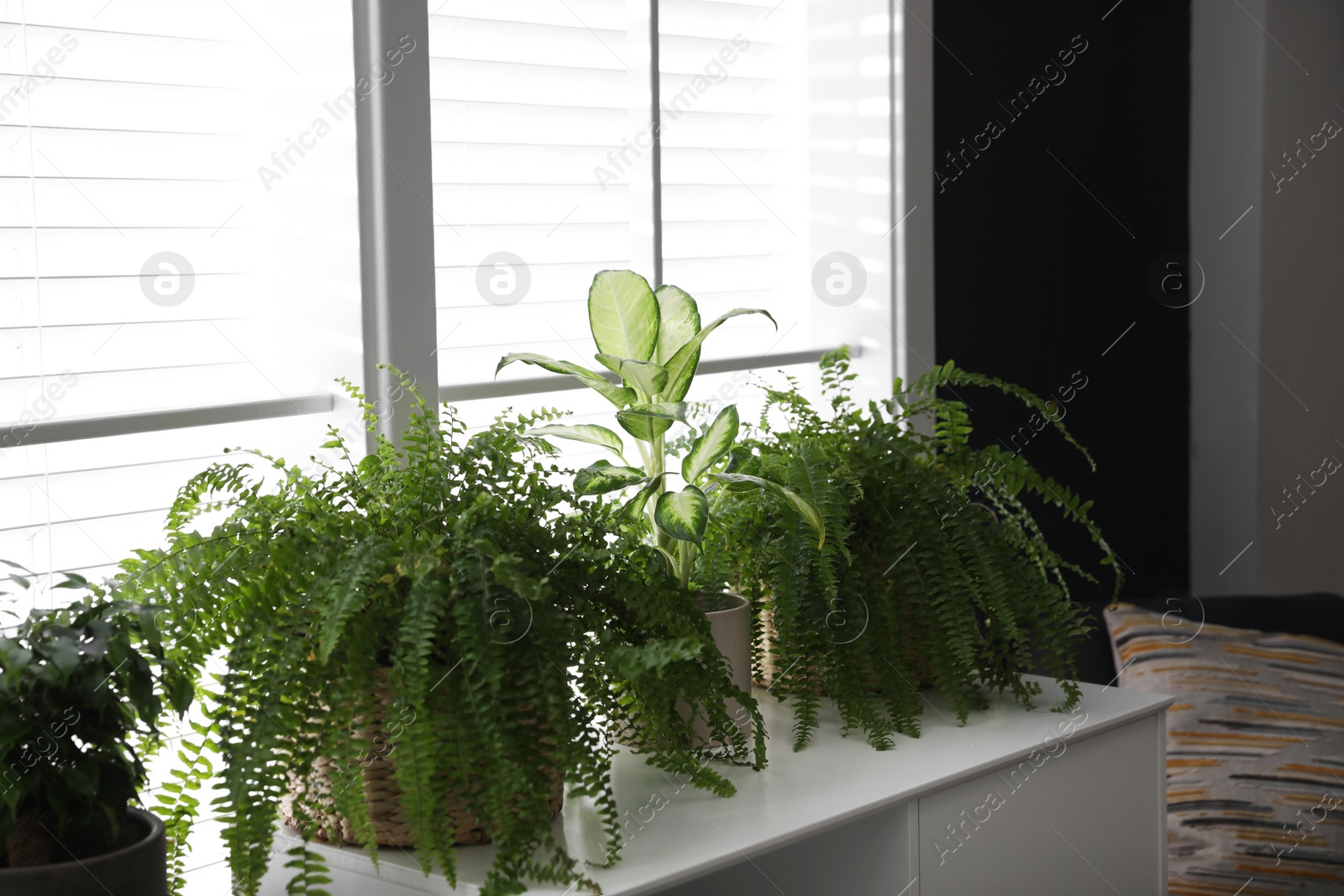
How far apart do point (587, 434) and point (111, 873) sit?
2.46 ft

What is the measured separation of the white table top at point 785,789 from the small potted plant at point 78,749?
0.24m

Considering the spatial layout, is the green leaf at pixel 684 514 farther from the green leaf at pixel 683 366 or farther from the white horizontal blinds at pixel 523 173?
the white horizontal blinds at pixel 523 173

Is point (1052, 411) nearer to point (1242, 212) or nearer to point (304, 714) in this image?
point (304, 714)

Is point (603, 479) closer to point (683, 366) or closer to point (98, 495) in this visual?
point (683, 366)

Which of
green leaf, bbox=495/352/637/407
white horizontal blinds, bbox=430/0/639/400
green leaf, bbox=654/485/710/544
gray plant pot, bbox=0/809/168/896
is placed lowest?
gray plant pot, bbox=0/809/168/896

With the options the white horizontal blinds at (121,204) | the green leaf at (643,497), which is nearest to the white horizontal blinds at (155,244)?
the white horizontal blinds at (121,204)

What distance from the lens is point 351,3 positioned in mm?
1614

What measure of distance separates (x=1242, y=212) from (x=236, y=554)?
9.29 ft

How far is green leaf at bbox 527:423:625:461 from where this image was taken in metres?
1.51

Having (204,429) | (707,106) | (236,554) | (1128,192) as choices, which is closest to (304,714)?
(236,554)

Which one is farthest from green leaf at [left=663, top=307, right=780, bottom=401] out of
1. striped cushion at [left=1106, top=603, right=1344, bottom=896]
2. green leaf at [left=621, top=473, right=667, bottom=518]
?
striped cushion at [left=1106, top=603, right=1344, bottom=896]

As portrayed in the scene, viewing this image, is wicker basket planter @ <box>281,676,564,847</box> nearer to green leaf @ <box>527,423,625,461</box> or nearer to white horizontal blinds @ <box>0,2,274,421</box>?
green leaf @ <box>527,423,625,461</box>

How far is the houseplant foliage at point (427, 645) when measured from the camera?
1.11 meters

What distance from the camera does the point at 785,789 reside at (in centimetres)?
142
